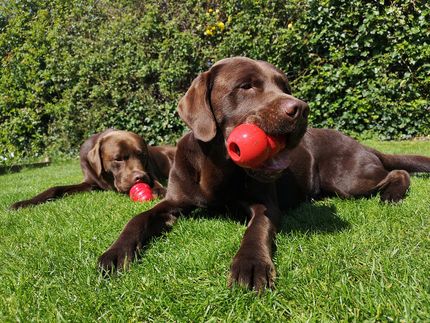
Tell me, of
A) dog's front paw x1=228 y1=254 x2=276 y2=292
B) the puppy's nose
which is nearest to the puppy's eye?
dog's front paw x1=228 y1=254 x2=276 y2=292

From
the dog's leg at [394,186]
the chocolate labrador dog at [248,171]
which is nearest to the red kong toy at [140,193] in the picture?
the chocolate labrador dog at [248,171]

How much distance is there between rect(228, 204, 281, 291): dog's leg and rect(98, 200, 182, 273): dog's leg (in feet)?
2.04

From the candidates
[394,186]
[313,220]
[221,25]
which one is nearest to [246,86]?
[313,220]

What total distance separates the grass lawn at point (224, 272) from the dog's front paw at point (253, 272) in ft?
0.17

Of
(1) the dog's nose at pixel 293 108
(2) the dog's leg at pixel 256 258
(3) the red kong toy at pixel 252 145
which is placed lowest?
(2) the dog's leg at pixel 256 258

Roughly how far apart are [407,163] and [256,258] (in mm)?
2684

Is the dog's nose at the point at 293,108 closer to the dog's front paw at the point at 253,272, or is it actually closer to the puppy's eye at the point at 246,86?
the puppy's eye at the point at 246,86

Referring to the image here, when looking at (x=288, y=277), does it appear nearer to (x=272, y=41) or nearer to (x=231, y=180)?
(x=231, y=180)

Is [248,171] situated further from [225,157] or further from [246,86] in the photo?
[246,86]

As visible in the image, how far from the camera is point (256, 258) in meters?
1.94

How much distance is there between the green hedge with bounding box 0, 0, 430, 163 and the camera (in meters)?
7.40

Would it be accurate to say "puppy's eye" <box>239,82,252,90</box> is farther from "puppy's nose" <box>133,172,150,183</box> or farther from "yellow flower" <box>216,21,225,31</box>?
"yellow flower" <box>216,21,225,31</box>

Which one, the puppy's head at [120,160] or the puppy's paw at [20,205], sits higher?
the puppy's head at [120,160]

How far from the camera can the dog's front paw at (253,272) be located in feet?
5.81
